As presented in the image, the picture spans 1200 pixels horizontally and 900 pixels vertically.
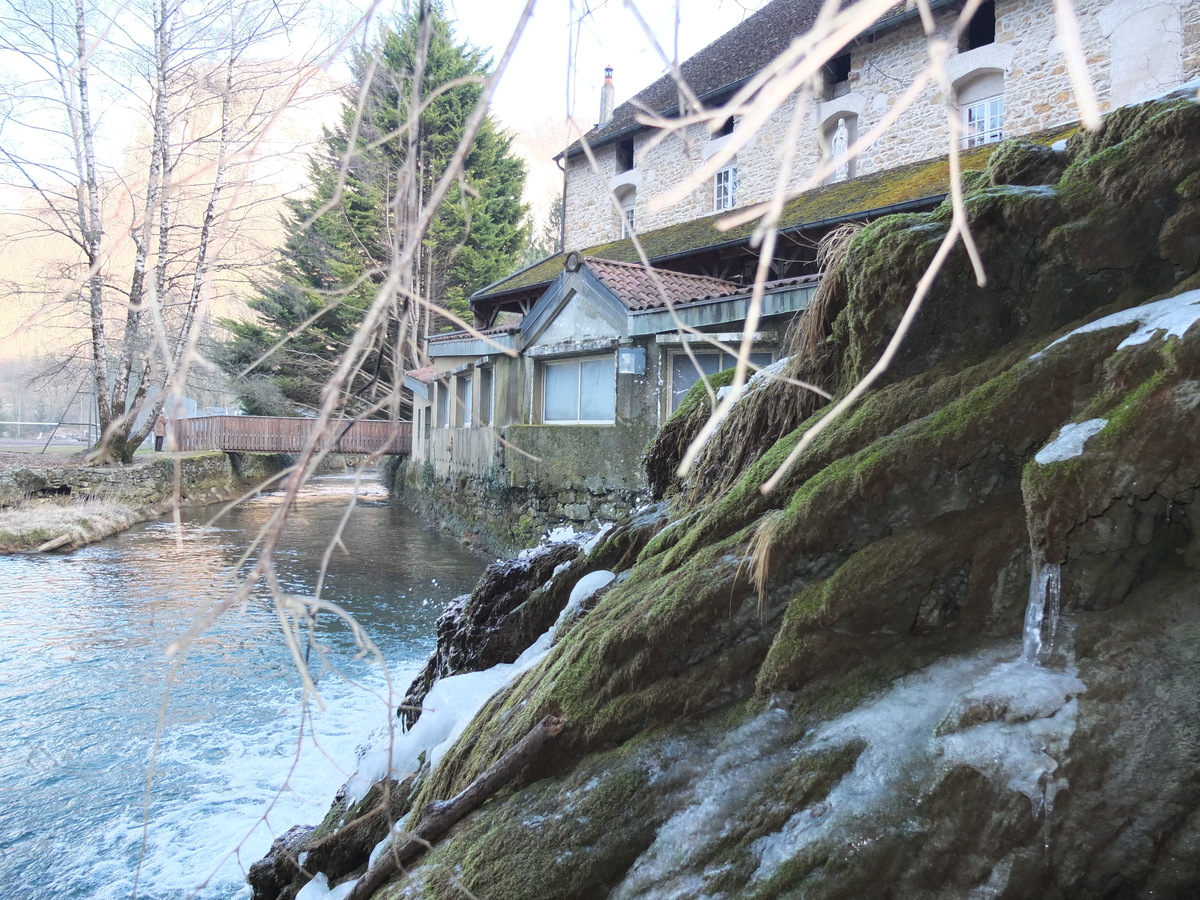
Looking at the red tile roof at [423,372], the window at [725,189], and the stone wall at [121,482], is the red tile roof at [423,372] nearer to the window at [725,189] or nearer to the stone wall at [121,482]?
the stone wall at [121,482]

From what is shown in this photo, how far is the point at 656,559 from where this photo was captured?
3873 mm

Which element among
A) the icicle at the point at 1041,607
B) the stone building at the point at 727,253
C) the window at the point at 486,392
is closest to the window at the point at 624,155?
the stone building at the point at 727,253

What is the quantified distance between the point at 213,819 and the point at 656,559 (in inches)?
Answer: 161

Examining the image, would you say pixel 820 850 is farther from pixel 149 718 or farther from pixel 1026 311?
pixel 149 718

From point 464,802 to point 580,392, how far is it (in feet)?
36.4

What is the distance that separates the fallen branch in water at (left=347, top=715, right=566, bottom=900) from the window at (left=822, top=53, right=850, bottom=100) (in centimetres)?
1706

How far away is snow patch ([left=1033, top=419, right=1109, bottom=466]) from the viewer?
245cm

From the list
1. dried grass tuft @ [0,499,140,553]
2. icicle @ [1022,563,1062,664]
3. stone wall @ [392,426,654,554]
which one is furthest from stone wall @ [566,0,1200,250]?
dried grass tuft @ [0,499,140,553]

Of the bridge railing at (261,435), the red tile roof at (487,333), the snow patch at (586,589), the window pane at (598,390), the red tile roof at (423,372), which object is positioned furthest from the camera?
the bridge railing at (261,435)

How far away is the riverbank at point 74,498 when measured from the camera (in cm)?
1495

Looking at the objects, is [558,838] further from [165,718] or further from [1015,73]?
[1015,73]

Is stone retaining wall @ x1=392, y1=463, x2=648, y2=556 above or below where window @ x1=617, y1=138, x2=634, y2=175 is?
below

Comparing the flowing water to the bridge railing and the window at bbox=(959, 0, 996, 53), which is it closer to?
the bridge railing

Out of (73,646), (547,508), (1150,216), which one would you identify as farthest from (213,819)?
(547,508)
